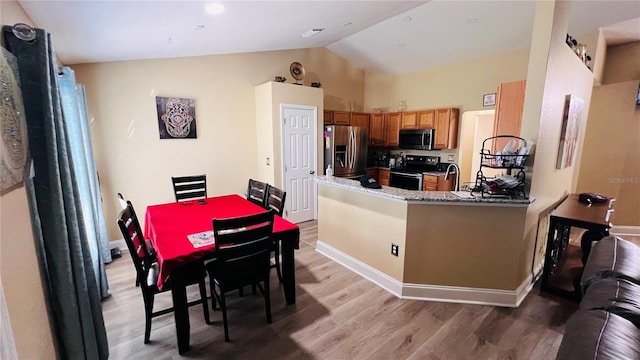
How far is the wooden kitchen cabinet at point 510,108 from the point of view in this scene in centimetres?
311

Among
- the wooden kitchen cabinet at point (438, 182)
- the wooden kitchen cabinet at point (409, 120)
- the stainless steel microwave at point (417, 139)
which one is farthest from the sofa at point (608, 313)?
the wooden kitchen cabinet at point (409, 120)

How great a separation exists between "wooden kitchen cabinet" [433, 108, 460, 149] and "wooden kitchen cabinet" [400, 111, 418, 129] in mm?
411

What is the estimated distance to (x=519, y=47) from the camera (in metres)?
4.21

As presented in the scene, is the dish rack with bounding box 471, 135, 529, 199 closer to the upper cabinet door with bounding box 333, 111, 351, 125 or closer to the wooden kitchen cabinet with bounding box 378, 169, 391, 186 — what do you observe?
the wooden kitchen cabinet with bounding box 378, 169, 391, 186

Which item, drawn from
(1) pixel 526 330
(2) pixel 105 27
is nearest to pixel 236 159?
(2) pixel 105 27

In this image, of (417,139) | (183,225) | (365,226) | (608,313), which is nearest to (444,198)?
(365,226)

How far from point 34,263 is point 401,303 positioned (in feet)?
8.35

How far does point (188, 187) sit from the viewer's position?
3539 millimetres

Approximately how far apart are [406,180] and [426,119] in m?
1.21

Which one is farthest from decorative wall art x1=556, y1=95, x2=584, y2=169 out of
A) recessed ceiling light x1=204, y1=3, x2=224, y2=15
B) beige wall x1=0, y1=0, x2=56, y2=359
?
beige wall x1=0, y1=0, x2=56, y2=359

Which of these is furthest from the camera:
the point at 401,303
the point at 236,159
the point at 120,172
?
the point at 236,159

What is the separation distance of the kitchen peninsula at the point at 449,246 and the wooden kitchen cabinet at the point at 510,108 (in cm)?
120

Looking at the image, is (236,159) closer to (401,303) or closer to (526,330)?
(401,303)

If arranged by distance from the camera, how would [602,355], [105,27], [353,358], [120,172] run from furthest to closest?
[120,172]
[105,27]
[353,358]
[602,355]
